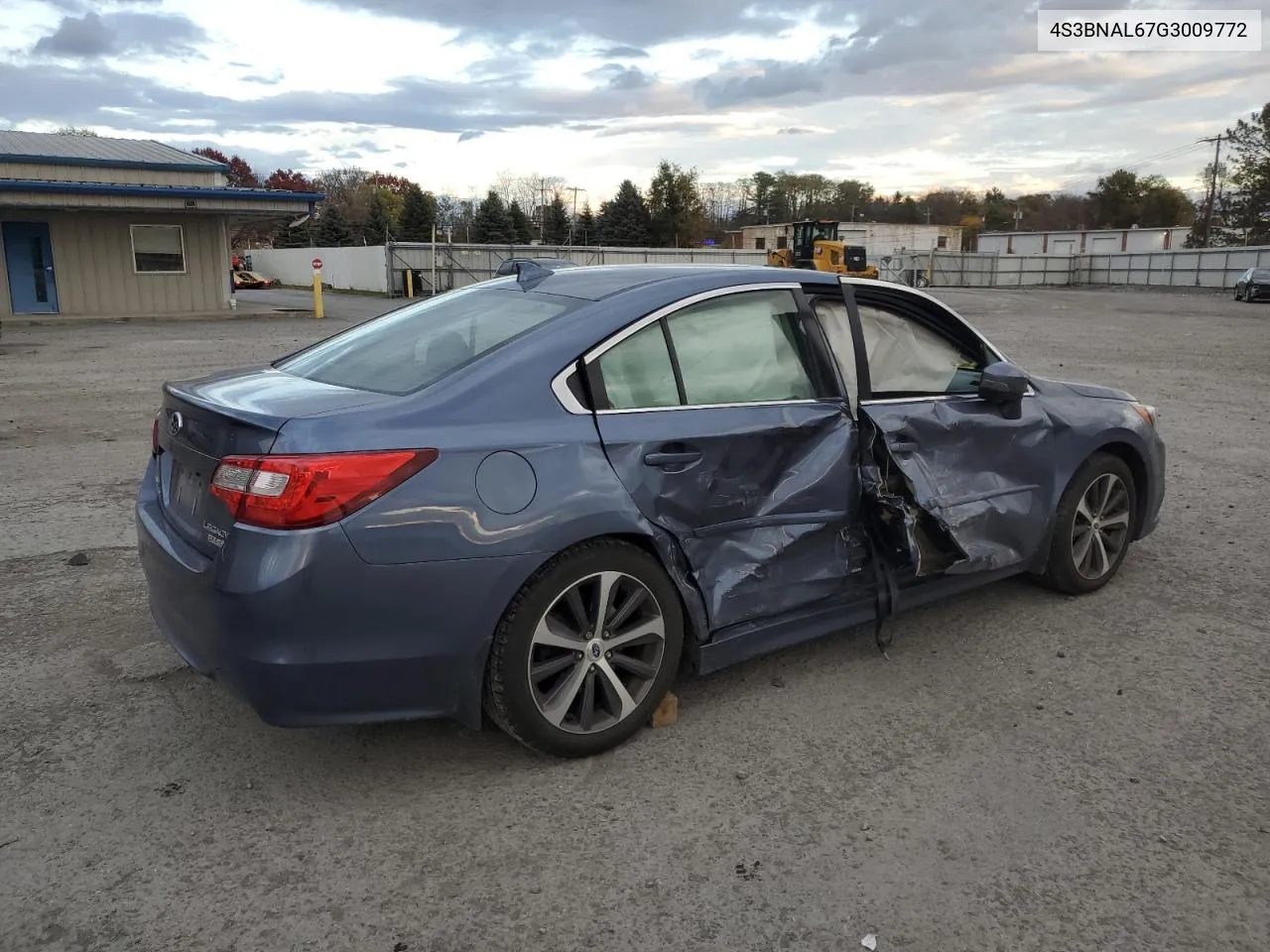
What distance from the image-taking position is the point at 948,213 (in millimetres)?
120812

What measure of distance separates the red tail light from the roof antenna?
134 cm

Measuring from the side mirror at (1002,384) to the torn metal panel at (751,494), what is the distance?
764 mm

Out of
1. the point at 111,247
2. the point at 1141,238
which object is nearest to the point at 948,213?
the point at 1141,238

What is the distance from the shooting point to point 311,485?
2740 millimetres

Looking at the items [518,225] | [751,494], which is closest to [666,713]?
[751,494]

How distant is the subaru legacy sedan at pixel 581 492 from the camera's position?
2803 mm

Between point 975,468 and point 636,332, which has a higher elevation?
point 636,332

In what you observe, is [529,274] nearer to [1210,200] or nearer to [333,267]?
[333,267]

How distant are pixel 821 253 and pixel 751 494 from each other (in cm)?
3912

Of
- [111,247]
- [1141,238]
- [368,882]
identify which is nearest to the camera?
[368,882]

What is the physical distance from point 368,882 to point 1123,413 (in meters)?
4.06

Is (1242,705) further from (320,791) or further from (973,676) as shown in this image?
(320,791)

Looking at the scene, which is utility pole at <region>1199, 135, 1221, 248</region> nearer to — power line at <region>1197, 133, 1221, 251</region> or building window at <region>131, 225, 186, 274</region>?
power line at <region>1197, 133, 1221, 251</region>

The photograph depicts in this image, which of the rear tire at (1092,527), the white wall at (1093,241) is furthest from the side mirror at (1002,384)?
the white wall at (1093,241)
